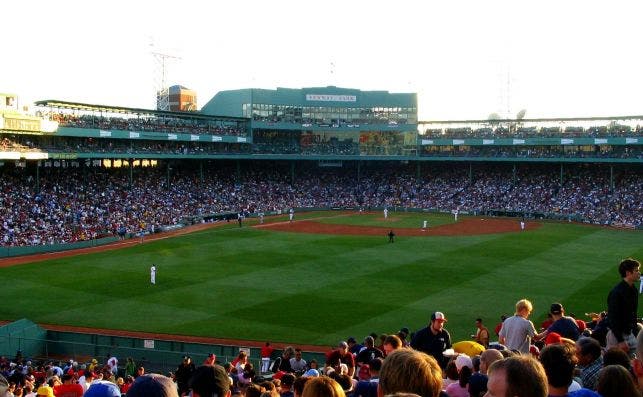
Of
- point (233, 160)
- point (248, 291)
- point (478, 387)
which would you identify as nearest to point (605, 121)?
point (233, 160)

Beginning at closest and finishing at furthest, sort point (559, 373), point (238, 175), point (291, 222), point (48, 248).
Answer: point (559, 373) < point (48, 248) < point (291, 222) < point (238, 175)

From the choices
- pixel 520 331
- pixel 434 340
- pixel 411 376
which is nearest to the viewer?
pixel 411 376

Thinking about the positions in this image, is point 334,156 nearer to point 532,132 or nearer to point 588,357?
point 532,132

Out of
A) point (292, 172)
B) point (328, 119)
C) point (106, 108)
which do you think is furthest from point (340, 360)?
point (328, 119)

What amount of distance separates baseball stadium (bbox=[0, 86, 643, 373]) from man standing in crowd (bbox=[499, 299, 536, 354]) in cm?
1072

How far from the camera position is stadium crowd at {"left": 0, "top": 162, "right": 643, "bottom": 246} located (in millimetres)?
52062

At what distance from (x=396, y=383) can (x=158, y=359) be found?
18.2 metres

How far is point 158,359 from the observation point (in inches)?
829

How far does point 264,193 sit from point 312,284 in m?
43.2

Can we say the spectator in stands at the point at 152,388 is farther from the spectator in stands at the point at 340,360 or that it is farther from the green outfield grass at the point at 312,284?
the green outfield grass at the point at 312,284

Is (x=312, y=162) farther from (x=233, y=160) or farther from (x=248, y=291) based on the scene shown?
(x=248, y=291)

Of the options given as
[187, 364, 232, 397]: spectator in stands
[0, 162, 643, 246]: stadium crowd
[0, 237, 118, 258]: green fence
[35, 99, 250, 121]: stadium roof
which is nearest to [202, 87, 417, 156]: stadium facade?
[0, 162, 643, 246]: stadium crowd

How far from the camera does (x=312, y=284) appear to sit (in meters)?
33.6

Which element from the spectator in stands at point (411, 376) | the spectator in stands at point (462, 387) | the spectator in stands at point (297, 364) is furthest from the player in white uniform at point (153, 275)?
the spectator in stands at point (411, 376)
